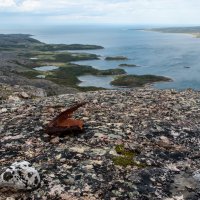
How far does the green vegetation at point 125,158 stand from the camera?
27.6ft

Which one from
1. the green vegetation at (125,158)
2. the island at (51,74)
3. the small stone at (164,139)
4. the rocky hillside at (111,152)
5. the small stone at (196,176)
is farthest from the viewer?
the island at (51,74)

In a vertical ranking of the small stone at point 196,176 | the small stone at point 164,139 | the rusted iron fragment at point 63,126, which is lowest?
the small stone at point 196,176

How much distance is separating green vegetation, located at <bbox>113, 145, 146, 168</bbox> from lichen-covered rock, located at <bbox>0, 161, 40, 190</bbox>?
78.5 inches

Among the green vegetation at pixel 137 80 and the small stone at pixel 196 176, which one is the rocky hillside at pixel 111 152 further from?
the green vegetation at pixel 137 80

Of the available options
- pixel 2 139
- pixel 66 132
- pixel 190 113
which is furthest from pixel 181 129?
pixel 2 139

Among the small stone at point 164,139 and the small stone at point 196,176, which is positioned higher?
the small stone at point 164,139

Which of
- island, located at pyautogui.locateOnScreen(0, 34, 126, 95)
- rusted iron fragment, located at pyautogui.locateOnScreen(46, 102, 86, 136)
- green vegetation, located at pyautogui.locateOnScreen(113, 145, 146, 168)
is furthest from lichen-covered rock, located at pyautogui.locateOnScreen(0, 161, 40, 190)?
island, located at pyautogui.locateOnScreen(0, 34, 126, 95)

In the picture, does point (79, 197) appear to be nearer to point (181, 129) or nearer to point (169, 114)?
point (181, 129)

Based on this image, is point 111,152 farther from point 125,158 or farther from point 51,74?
point 51,74

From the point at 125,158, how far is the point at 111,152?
417 millimetres

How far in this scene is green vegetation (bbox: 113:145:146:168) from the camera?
841 cm

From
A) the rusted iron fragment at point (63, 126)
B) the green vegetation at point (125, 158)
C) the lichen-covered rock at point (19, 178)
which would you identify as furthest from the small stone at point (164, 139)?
the lichen-covered rock at point (19, 178)

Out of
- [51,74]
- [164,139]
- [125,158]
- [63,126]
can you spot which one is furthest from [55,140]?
[51,74]

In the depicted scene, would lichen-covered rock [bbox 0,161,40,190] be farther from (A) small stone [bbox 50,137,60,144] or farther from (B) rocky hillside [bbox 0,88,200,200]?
(A) small stone [bbox 50,137,60,144]
